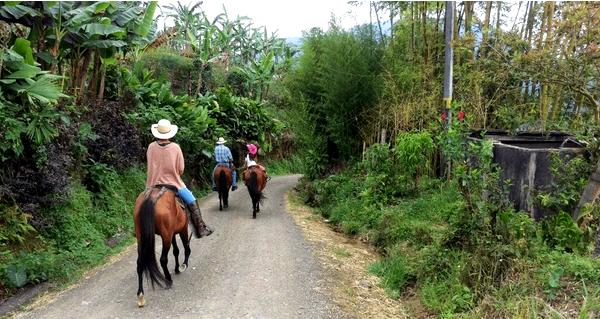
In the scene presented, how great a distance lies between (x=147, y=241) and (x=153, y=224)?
189 mm

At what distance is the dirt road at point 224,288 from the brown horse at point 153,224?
314 mm

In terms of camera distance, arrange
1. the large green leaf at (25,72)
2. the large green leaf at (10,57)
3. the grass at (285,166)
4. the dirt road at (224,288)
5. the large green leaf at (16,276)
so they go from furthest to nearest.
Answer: the grass at (285,166) < the large green leaf at (25,72) < the large green leaf at (10,57) < the large green leaf at (16,276) < the dirt road at (224,288)

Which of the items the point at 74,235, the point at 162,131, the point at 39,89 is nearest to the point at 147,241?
the point at 162,131

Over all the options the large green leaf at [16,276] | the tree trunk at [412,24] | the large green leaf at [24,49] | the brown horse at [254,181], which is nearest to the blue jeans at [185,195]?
the large green leaf at [16,276]

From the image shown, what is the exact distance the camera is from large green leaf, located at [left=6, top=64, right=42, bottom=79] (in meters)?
6.63

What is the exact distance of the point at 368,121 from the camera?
37.9ft

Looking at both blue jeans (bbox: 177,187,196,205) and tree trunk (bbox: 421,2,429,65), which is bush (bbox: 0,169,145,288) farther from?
tree trunk (bbox: 421,2,429,65)

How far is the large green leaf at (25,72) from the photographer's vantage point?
663 centimetres

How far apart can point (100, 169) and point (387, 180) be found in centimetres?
553

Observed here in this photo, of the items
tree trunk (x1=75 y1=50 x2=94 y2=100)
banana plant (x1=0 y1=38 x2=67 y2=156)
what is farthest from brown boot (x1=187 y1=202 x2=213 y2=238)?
tree trunk (x1=75 y1=50 x2=94 y2=100)

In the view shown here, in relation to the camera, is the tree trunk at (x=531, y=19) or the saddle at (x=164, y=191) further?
the tree trunk at (x=531, y=19)

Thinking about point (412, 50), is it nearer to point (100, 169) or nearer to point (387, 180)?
point (387, 180)

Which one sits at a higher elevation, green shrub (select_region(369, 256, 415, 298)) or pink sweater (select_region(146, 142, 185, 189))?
pink sweater (select_region(146, 142, 185, 189))

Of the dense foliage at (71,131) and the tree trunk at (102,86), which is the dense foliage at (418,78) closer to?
the dense foliage at (71,131)
